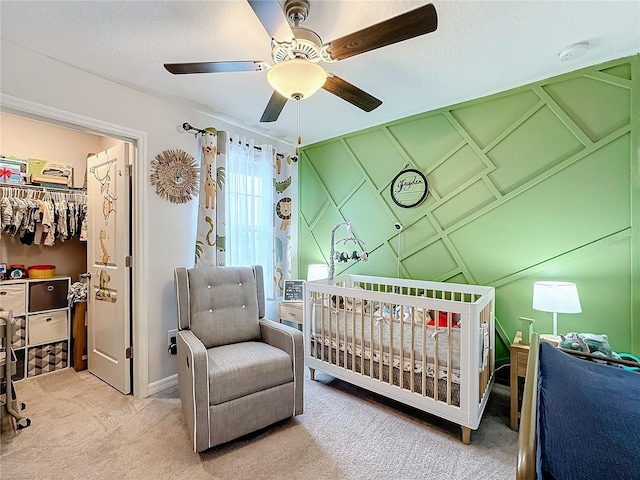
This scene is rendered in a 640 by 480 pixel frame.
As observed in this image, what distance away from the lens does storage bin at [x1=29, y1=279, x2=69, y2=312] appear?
9.54 ft

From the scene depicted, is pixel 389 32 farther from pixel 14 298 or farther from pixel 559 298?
pixel 14 298

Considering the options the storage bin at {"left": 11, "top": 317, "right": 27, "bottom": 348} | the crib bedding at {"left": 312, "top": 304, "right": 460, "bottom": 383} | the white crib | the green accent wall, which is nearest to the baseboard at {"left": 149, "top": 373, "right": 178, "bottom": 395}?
the white crib

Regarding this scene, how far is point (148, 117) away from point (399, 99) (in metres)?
2.06

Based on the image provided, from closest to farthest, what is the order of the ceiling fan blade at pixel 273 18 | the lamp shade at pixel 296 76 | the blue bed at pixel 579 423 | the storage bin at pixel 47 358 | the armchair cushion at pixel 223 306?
the blue bed at pixel 579 423 < the ceiling fan blade at pixel 273 18 < the lamp shade at pixel 296 76 < the armchair cushion at pixel 223 306 < the storage bin at pixel 47 358

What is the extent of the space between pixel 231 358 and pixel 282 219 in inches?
71.9

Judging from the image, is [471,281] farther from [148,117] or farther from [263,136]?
[148,117]

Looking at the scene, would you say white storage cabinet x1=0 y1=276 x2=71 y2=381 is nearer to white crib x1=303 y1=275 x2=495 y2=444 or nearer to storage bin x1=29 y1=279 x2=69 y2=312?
storage bin x1=29 y1=279 x2=69 y2=312

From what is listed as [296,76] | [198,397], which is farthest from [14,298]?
[296,76]

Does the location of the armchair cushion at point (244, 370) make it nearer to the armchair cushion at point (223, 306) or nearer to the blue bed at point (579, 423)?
the armchair cushion at point (223, 306)

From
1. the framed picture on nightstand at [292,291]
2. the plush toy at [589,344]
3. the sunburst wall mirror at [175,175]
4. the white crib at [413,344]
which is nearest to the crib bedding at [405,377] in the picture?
the white crib at [413,344]

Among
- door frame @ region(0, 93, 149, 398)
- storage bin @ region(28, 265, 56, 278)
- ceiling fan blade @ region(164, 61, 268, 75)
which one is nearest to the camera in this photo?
ceiling fan blade @ region(164, 61, 268, 75)

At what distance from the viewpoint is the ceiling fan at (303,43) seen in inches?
47.8

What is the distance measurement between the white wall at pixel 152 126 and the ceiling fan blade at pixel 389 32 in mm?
1758

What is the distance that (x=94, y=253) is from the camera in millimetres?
2865
